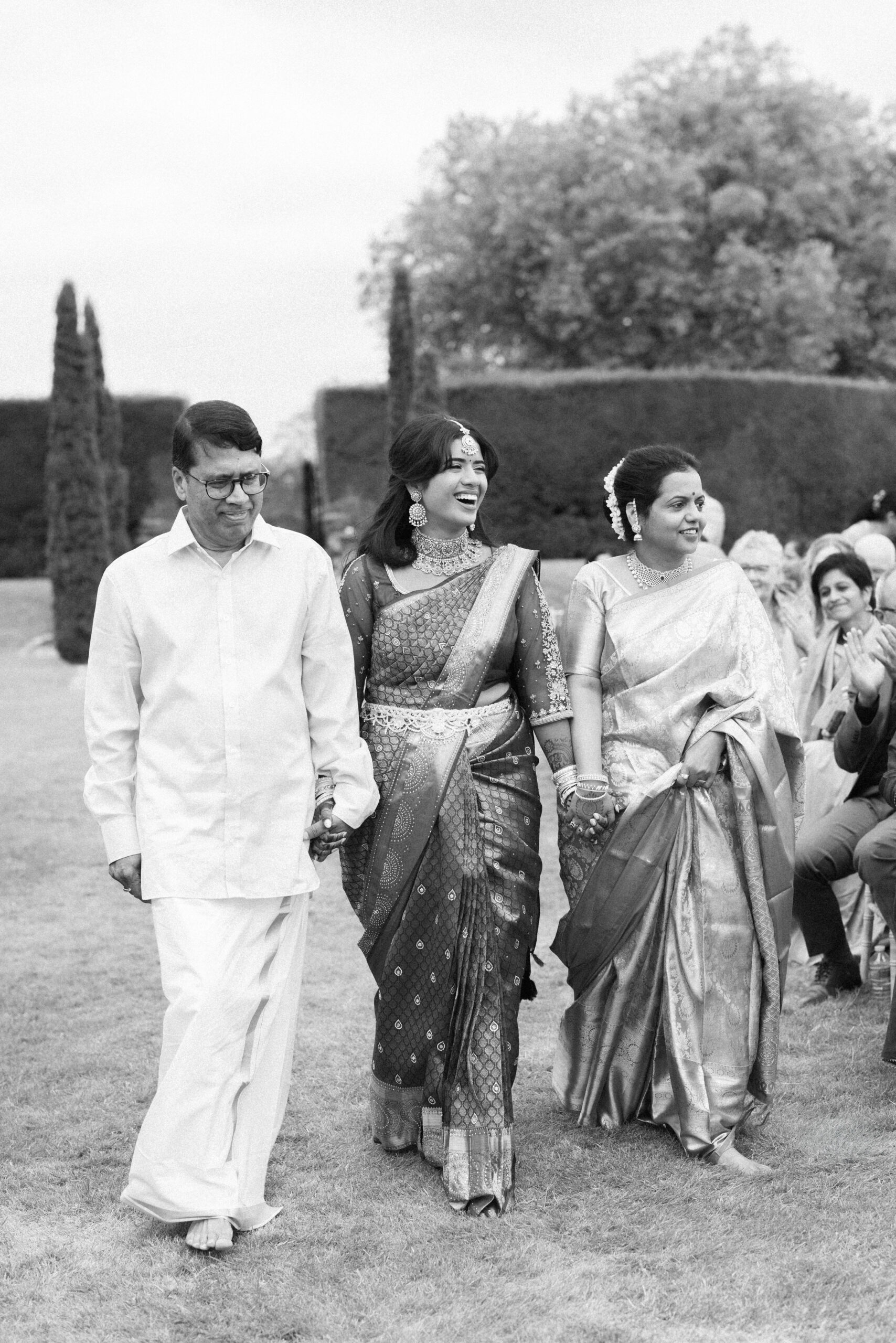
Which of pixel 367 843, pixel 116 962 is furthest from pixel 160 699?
pixel 116 962

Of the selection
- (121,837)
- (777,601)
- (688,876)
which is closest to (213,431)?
(121,837)

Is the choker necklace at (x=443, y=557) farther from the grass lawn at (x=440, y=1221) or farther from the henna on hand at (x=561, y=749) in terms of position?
the grass lawn at (x=440, y=1221)

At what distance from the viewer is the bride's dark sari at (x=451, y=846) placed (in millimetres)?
3805

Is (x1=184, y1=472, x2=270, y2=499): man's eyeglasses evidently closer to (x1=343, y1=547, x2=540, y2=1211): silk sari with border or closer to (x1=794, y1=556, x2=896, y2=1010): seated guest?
(x1=343, y1=547, x2=540, y2=1211): silk sari with border

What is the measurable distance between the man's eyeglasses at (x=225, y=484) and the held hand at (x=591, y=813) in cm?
123

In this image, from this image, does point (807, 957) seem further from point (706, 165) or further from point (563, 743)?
point (706, 165)

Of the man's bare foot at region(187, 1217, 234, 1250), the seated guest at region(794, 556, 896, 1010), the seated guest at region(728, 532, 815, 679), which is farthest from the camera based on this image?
the seated guest at region(728, 532, 815, 679)

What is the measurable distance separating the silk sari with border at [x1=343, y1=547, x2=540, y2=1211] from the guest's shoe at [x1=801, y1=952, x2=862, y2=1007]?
1.89 meters

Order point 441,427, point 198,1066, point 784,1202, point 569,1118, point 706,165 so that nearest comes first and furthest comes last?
point 198,1066
point 784,1202
point 441,427
point 569,1118
point 706,165

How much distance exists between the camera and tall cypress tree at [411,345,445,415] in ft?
61.0

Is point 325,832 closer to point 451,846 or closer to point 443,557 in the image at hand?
point 451,846

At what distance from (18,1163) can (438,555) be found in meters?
2.05

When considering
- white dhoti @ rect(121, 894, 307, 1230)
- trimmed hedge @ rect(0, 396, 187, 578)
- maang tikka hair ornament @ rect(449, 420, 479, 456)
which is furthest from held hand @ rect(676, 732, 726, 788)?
trimmed hedge @ rect(0, 396, 187, 578)

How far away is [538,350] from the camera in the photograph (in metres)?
29.4
